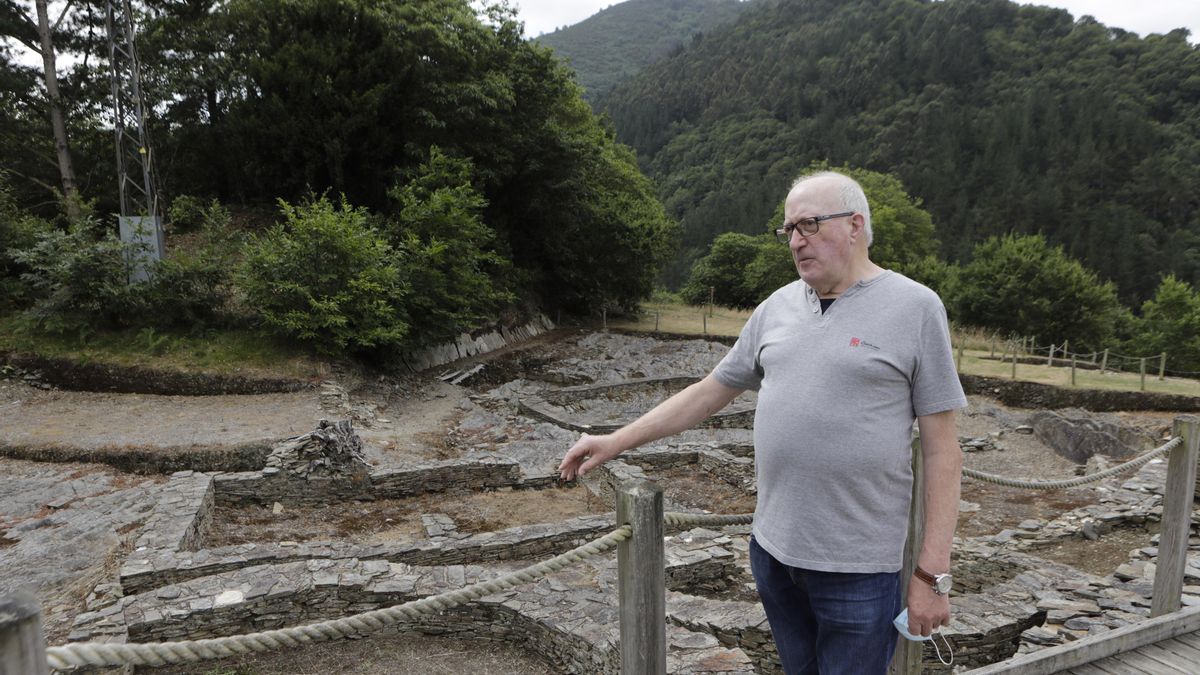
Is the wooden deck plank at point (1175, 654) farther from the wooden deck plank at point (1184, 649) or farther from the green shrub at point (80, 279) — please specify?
the green shrub at point (80, 279)

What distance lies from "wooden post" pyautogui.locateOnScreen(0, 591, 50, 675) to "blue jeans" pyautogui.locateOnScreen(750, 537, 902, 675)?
2.07 meters

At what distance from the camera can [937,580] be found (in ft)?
6.84

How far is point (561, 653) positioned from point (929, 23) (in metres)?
137

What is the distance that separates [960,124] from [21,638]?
103 meters

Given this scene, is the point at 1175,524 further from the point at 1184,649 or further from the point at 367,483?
the point at 367,483

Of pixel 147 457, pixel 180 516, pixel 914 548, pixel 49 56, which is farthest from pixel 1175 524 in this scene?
pixel 49 56

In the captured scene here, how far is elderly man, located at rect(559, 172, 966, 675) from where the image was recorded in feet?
6.72

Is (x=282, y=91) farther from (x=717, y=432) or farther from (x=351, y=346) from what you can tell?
(x=717, y=432)

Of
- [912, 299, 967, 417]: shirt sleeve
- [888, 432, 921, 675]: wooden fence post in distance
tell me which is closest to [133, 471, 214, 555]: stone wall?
[888, 432, 921, 675]: wooden fence post in distance

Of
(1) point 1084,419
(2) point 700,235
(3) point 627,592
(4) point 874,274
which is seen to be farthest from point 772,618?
(2) point 700,235

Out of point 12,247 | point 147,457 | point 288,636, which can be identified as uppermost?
point 12,247

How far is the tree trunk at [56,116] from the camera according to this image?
17.3 m

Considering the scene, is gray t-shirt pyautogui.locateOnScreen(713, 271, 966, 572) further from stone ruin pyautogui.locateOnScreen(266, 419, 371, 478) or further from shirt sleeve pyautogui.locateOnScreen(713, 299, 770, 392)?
stone ruin pyautogui.locateOnScreen(266, 419, 371, 478)

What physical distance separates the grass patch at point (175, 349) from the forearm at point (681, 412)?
46.2 feet
